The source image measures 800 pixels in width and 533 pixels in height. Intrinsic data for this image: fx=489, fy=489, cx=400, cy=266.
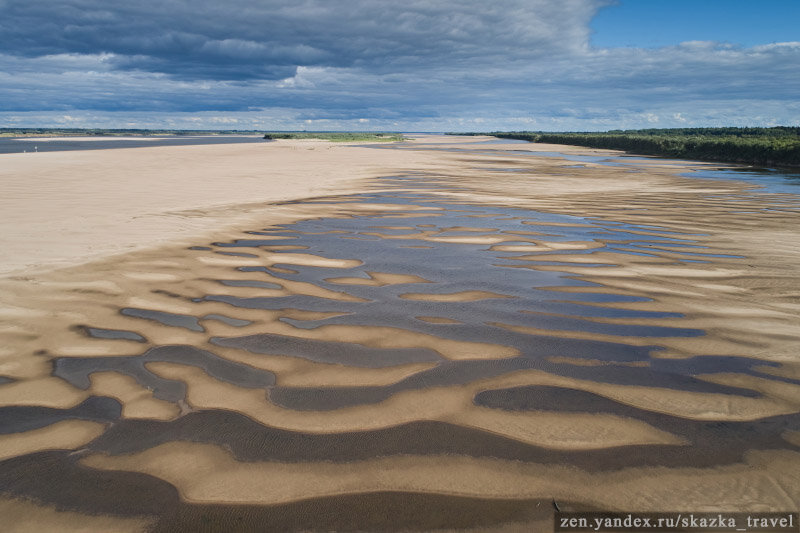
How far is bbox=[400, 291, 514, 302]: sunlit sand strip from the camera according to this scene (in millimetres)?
6965

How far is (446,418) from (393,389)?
2.11 ft

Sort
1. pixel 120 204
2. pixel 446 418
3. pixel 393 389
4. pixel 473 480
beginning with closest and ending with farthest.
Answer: pixel 473 480
pixel 446 418
pixel 393 389
pixel 120 204

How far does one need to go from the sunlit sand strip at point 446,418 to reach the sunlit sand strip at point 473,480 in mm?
379

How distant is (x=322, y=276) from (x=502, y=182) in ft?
59.1

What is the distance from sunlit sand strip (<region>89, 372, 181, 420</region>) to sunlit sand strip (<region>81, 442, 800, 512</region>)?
1.77 ft

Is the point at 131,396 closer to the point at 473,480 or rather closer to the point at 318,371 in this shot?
the point at 318,371

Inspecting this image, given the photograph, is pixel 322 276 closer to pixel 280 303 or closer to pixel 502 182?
pixel 280 303

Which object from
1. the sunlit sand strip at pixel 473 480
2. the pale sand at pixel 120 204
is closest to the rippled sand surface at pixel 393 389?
the sunlit sand strip at pixel 473 480

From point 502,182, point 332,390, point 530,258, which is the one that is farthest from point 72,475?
point 502,182

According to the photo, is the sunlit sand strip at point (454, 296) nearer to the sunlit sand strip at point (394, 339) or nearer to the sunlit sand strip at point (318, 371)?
the sunlit sand strip at point (394, 339)

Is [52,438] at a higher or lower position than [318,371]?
lower

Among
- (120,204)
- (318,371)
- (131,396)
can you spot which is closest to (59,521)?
(131,396)

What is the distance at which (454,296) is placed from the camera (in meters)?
7.12

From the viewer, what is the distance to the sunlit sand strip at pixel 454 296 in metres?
6.96
